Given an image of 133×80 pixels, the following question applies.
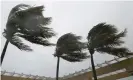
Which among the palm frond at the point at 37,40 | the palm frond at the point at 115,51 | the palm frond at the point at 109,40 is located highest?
the palm frond at the point at 109,40

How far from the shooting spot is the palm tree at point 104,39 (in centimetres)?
1248

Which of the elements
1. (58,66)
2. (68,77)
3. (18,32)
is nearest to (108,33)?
(58,66)

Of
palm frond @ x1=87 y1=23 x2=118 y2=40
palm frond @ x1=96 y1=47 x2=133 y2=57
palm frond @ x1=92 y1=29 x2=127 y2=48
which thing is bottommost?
palm frond @ x1=96 y1=47 x2=133 y2=57

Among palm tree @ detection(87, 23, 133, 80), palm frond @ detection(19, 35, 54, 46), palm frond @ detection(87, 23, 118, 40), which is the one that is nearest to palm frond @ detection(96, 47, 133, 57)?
palm tree @ detection(87, 23, 133, 80)

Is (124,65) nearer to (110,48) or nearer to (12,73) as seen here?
(110,48)

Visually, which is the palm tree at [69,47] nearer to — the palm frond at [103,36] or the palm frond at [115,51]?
the palm frond at [103,36]

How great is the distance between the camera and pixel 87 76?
68.0 feet

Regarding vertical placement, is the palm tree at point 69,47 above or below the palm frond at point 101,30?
below

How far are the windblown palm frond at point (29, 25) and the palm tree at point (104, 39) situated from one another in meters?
5.07

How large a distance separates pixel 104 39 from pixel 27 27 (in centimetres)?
655

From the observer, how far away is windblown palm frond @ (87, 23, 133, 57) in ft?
40.9

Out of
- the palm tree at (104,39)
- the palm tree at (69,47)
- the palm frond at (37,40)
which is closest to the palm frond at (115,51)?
the palm tree at (104,39)

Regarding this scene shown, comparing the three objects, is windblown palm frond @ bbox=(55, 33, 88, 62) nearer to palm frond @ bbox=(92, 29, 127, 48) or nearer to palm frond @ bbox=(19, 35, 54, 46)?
palm frond @ bbox=(92, 29, 127, 48)

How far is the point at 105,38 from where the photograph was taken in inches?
499
